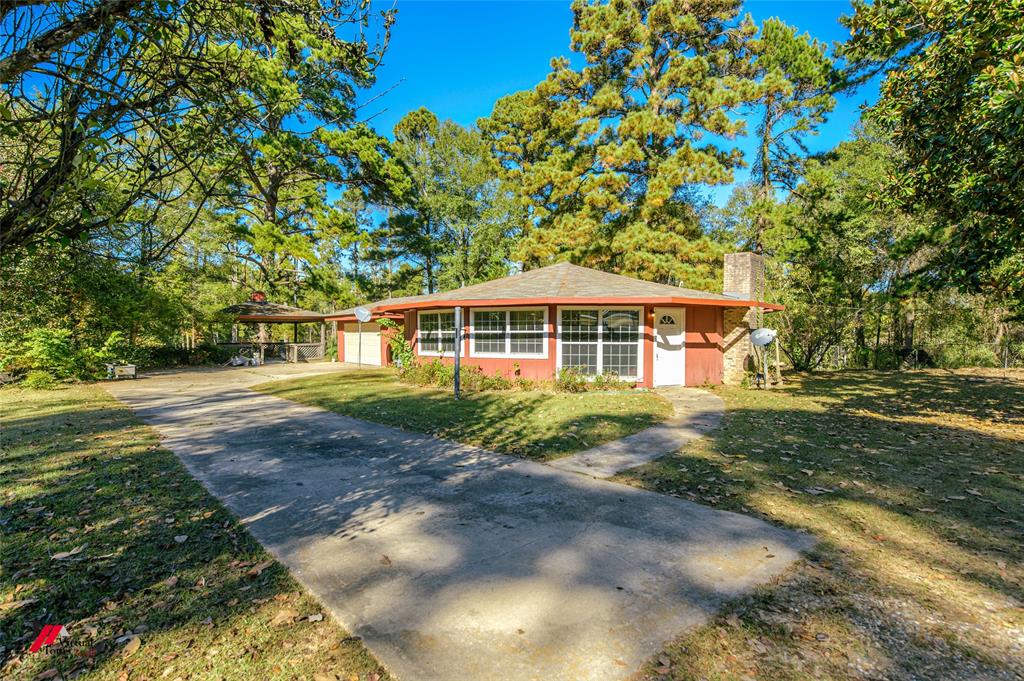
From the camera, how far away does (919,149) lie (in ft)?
26.1

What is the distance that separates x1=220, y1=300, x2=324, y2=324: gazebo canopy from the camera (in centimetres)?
2324

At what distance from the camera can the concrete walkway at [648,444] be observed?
5661mm

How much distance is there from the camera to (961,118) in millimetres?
7078

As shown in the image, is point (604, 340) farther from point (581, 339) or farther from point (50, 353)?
point (50, 353)

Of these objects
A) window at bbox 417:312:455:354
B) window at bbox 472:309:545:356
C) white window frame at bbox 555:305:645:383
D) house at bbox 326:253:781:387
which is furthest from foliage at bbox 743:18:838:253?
window at bbox 417:312:455:354

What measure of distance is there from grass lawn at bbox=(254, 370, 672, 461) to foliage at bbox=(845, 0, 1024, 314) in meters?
5.99

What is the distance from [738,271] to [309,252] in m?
20.1

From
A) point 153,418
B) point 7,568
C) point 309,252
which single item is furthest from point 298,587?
point 309,252

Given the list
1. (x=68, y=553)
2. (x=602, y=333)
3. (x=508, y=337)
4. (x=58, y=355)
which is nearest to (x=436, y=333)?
(x=508, y=337)

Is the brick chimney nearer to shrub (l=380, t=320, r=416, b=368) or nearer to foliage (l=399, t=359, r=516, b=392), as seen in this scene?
foliage (l=399, t=359, r=516, b=392)

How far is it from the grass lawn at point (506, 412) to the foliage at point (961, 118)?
599 cm

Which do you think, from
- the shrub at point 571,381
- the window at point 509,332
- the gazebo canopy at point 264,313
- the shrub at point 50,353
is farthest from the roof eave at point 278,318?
the shrub at point 571,381

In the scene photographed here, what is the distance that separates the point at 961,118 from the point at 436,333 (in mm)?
13375

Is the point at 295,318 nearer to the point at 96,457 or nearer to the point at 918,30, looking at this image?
the point at 96,457
